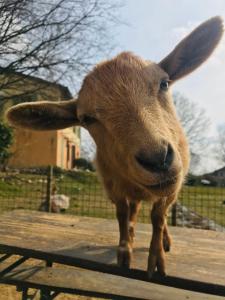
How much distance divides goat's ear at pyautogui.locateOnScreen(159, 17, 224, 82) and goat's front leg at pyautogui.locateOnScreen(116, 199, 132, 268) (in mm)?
1089

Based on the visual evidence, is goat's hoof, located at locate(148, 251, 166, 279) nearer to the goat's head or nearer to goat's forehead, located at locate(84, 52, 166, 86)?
the goat's head

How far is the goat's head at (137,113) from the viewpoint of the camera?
217cm

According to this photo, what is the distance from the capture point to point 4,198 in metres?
13.0

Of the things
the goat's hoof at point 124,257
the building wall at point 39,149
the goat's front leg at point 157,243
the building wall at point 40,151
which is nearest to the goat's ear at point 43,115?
the goat's front leg at point 157,243

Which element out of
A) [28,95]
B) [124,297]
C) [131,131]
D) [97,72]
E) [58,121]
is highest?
[28,95]

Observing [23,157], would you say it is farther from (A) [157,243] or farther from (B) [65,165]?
(A) [157,243]

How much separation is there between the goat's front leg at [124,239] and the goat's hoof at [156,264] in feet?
0.68

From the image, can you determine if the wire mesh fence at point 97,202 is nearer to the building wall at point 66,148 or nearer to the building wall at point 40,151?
the building wall at point 40,151

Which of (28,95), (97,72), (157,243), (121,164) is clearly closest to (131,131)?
(121,164)

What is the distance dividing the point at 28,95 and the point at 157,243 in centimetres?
860

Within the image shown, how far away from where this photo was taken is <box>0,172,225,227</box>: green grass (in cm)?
1084

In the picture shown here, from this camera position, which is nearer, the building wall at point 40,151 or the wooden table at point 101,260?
the wooden table at point 101,260

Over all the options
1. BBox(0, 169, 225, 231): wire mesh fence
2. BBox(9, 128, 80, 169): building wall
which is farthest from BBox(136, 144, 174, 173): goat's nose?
BBox(9, 128, 80, 169): building wall

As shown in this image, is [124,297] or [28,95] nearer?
[124,297]
